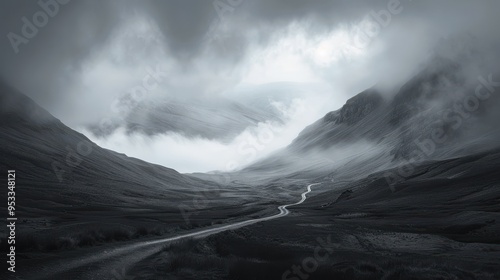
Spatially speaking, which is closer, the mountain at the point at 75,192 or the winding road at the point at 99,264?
the winding road at the point at 99,264

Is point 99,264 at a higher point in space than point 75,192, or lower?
lower

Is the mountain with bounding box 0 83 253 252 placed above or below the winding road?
above

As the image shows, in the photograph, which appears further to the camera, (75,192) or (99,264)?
(75,192)

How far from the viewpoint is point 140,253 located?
1358 inches

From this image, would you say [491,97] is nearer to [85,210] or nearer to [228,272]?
[85,210]

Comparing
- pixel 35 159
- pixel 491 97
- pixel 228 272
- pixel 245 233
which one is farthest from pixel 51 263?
pixel 491 97

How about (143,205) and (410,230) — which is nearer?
(410,230)

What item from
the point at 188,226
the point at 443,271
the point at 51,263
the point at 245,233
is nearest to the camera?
the point at 443,271

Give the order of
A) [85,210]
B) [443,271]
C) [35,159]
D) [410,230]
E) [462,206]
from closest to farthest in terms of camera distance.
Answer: [443,271], [410,230], [462,206], [85,210], [35,159]

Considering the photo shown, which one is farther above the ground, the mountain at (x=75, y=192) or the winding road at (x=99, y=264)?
the mountain at (x=75, y=192)

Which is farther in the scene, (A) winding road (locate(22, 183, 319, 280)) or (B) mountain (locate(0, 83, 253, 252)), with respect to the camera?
(B) mountain (locate(0, 83, 253, 252))

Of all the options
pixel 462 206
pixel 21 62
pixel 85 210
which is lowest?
pixel 462 206

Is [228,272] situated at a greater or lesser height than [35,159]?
lesser

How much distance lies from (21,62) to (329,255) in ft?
679
